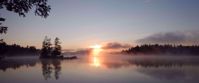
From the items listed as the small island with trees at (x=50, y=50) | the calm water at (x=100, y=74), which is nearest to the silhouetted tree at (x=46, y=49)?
the small island with trees at (x=50, y=50)

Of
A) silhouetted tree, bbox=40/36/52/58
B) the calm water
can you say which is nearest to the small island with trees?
silhouetted tree, bbox=40/36/52/58

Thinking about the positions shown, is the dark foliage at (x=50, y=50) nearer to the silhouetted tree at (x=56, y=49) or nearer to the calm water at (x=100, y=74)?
the silhouetted tree at (x=56, y=49)

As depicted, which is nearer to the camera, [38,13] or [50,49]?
[38,13]

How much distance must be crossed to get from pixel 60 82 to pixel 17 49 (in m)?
177

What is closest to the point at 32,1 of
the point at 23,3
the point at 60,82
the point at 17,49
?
the point at 23,3

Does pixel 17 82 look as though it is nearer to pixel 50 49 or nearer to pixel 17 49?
pixel 50 49

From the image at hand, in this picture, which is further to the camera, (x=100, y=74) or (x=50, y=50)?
(x=50, y=50)

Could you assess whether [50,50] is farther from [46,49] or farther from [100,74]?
[100,74]

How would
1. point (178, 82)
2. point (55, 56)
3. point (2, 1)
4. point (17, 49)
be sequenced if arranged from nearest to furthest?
point (2, 1)
point (178, 82)
point (55, 56)
point (17, 49)

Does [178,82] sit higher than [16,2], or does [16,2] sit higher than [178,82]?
[16,2]

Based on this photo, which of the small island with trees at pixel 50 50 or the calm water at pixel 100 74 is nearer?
the calm water at pixel 100 74

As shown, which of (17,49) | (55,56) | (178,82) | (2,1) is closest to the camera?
(2,1)

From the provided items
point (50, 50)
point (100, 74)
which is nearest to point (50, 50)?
point (50, 50)

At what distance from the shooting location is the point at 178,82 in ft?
95.5
